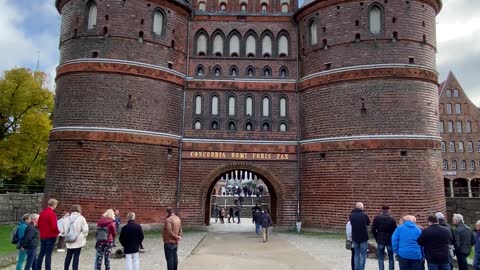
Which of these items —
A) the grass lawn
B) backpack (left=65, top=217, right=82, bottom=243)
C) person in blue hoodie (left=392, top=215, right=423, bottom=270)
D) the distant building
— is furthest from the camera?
the distant building

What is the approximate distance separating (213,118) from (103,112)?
5.65 metres

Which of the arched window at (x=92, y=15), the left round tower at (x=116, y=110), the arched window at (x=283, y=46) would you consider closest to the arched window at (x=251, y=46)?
the arched window at (x=283, y=46)

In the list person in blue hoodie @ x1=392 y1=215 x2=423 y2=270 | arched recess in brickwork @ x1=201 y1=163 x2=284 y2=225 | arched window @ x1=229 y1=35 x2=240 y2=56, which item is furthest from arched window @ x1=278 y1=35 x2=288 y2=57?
person in blue hoodie @ x1=392 y1=215 x2=423 y2=270

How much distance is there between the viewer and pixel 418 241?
768 centimetres

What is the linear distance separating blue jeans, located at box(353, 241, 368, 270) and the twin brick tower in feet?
29.5

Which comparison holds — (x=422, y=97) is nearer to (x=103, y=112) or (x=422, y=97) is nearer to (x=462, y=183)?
(x=103, y=112)

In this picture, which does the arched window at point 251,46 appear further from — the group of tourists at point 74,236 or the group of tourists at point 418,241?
the group of tourists at point 74,236

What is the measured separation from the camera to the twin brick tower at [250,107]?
1881 centimetres

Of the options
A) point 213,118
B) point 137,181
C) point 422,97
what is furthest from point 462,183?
point 137,181

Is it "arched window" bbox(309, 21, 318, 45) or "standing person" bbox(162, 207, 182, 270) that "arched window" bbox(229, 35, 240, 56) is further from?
"standing person" bbox(162, 207, 182, 270)

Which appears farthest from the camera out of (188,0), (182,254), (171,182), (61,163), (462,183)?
(462,183)

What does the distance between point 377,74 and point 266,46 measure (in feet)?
20.9

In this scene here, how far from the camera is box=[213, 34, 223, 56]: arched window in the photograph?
22.4 meters

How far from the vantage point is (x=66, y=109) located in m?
19.5
